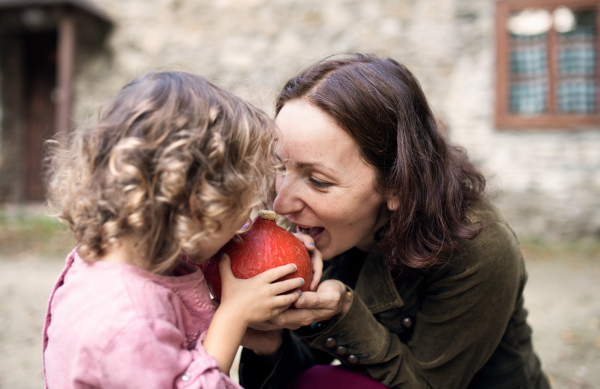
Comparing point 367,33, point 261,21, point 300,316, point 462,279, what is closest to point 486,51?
point 367,33

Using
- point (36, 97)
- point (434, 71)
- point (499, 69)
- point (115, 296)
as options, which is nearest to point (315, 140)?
point (115, 296)

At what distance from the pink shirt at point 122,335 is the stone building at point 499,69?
6.21 metres

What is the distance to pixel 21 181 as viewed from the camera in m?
10.7

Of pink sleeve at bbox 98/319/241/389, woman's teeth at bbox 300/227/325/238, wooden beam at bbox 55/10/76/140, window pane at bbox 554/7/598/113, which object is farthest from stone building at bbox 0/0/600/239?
pink sleeve at bbox 98/319/241/389

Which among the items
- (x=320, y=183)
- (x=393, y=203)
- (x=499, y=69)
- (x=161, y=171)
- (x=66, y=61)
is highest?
(x=66, y=61)

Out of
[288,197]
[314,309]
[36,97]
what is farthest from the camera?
[36,97]

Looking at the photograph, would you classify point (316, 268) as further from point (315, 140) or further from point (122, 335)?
point (122, 335)

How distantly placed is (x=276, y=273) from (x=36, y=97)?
450 inches

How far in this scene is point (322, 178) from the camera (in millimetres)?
1895

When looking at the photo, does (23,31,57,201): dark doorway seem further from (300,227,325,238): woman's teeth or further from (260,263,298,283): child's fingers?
(260,263,298,283): child's fingers

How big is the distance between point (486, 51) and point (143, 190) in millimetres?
8056

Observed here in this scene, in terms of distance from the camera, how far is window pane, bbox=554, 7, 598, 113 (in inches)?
305

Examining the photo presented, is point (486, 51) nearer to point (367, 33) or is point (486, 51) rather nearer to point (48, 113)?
point (367, 33)

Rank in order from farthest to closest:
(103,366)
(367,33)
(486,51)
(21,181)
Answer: (21,181), (367,33), (486,51), (103,366)
